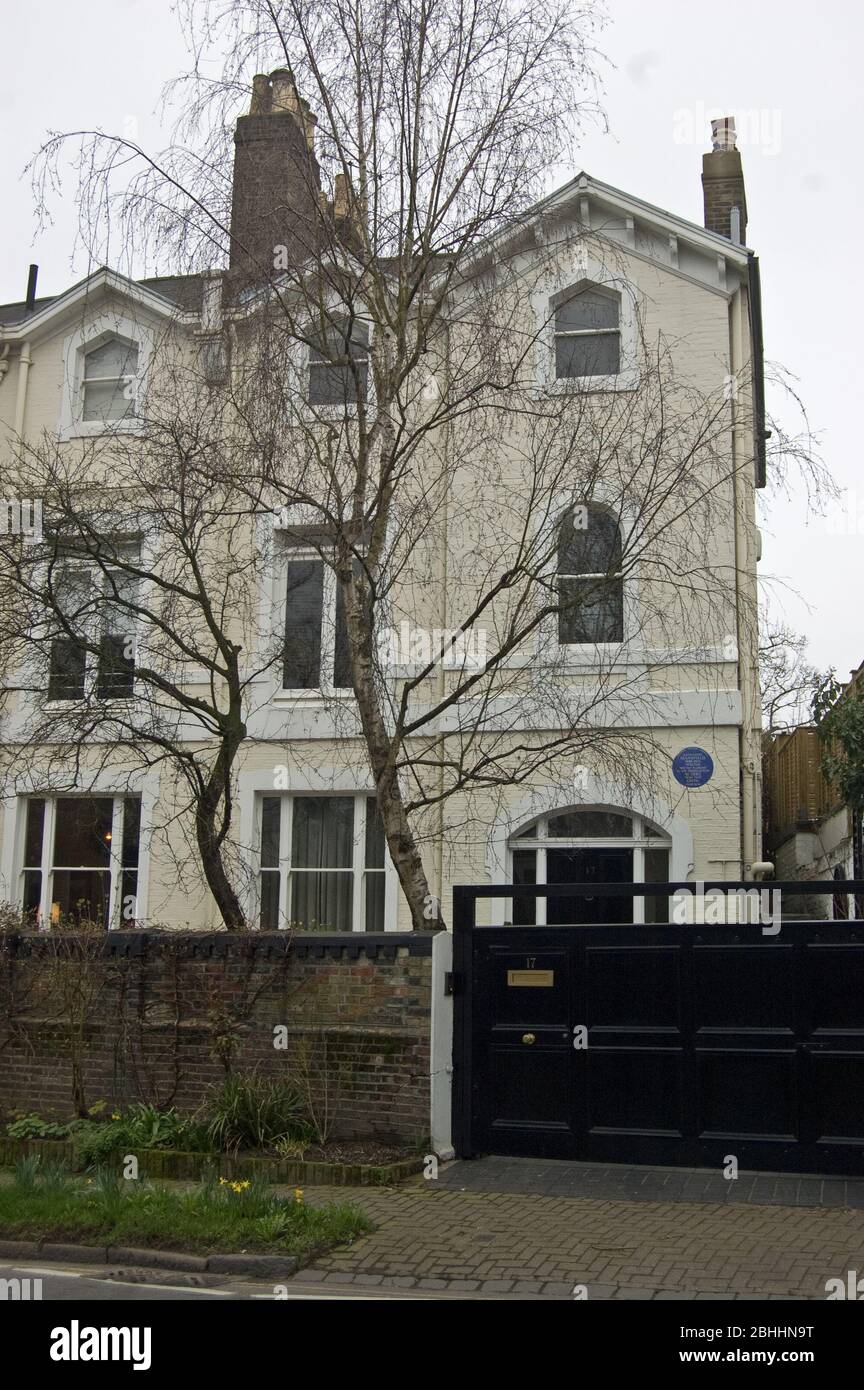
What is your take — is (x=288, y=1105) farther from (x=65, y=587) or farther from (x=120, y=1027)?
(x=65, y=587)

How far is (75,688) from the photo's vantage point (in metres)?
14.9

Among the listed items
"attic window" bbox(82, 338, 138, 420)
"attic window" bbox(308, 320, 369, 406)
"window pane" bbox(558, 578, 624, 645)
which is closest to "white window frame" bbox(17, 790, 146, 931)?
"attic window" bbox(82, 338, 138, 420)

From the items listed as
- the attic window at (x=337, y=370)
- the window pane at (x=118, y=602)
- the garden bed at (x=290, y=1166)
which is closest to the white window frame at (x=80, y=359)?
the window pane at (x=118, y=602)

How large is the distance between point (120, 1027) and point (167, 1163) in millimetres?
1769

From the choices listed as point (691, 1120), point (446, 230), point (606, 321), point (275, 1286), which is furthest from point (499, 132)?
point (275, 1286)

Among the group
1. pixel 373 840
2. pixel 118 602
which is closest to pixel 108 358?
pixel 118 602

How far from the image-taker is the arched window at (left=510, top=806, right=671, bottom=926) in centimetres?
1511

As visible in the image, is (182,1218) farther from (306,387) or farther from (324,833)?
(324,833)

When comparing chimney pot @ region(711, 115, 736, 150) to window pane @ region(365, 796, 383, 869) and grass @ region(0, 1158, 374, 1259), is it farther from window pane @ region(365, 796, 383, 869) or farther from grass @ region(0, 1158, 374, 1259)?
grass @ region(0, 1158, 374, 1259)

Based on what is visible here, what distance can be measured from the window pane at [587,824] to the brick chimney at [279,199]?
683cm

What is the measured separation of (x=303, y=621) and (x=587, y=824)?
14.3ft

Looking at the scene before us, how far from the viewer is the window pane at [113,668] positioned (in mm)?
12734

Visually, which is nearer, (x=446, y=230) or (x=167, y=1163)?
(x=167, y=1163)

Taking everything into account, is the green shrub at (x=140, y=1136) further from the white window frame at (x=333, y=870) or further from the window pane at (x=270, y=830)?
the window pane at (x=270, y=830)
